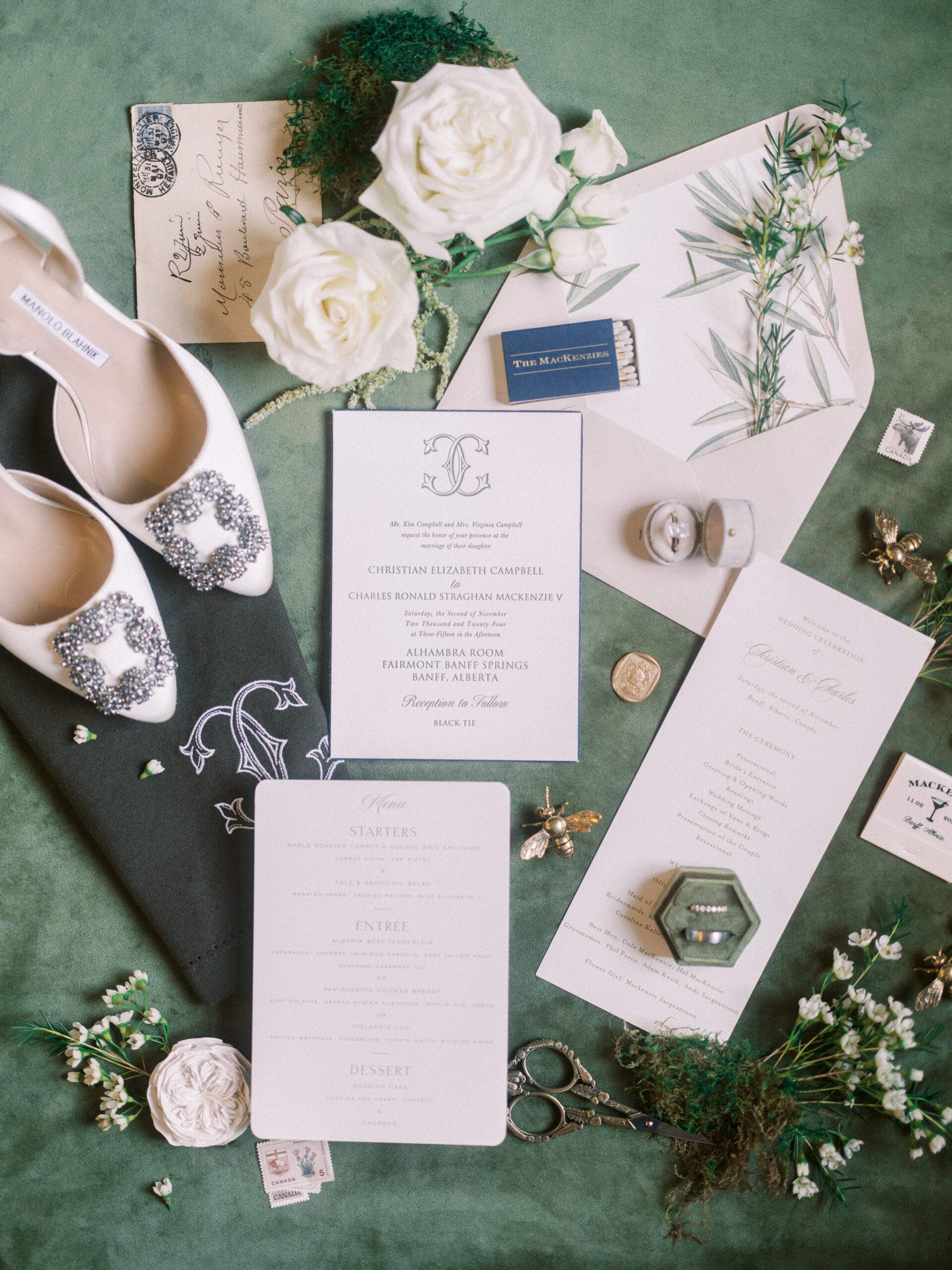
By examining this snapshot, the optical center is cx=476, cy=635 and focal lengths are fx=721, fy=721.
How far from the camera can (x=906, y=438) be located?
3.01 feet

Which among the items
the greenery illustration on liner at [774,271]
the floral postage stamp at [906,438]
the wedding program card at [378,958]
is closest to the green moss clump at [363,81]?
the greenery illustration on liner at [774,271]

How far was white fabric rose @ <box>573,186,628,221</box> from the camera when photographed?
0.85 metres

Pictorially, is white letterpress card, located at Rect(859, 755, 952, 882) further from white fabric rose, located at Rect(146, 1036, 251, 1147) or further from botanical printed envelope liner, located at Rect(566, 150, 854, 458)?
white fabric rose, located at Rect(146, 1036, 251, 1147)

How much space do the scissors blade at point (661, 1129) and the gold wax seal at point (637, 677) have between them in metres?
0.52

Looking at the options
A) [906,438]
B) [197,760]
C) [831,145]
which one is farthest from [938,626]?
[197,760]

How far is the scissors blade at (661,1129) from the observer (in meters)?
0.90

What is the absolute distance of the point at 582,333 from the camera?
2.95 ft

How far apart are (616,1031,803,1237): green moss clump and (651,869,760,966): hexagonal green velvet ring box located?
0.40 feet

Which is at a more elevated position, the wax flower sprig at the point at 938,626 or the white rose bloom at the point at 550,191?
the white rose bloom at the point at 550,191

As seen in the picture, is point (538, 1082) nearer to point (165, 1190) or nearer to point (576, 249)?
point (165, 1190)

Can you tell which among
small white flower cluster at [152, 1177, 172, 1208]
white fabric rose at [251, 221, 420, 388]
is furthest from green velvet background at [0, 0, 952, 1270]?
white fabric rose at [251, 221, 420, 388]

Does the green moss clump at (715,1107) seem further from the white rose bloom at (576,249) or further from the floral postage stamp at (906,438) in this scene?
the white rose bloom at (576,249)

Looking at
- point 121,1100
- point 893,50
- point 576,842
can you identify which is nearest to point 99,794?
point 121,1100

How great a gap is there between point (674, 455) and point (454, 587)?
0.33m
